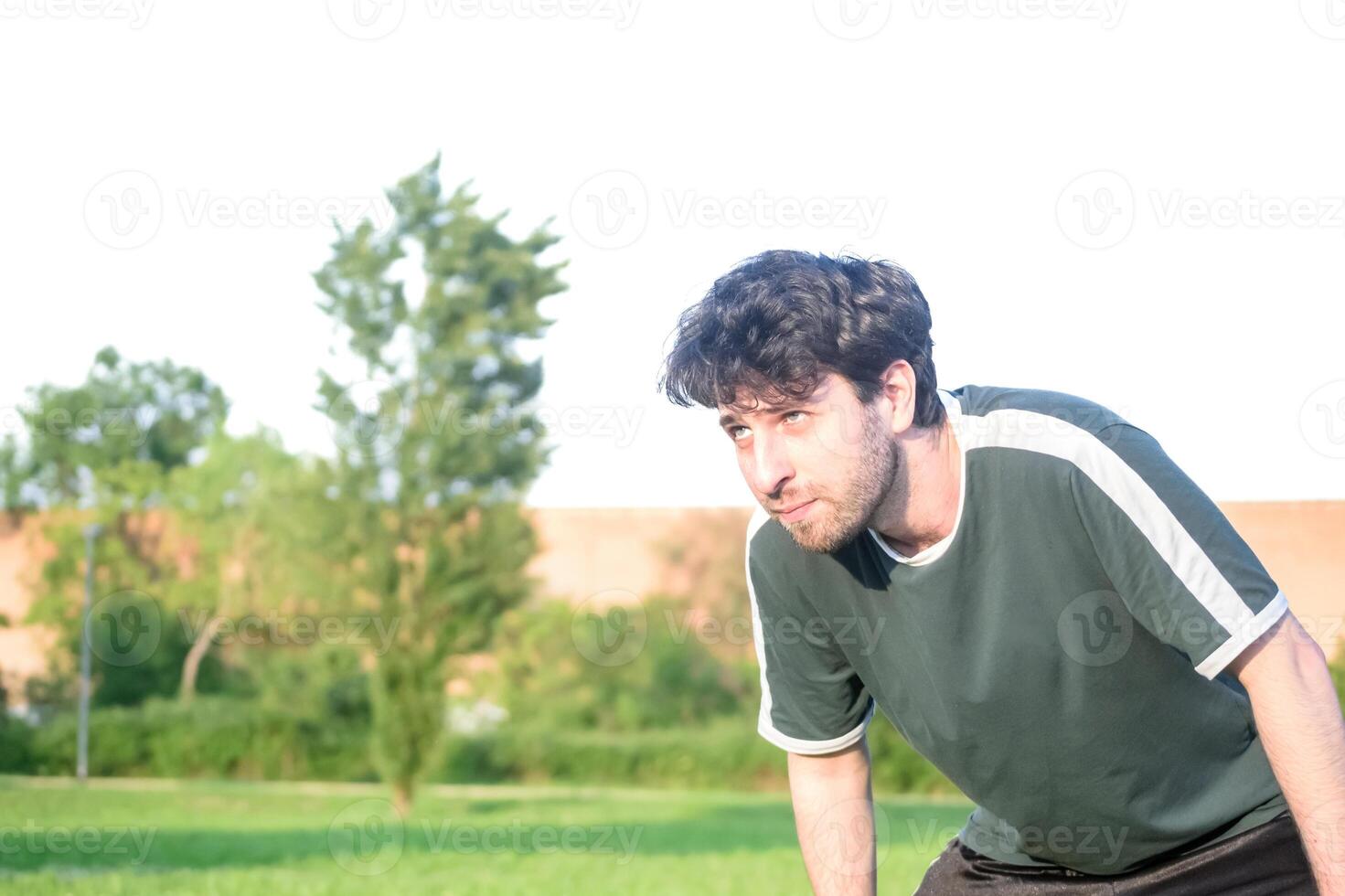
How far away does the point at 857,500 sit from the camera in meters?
2.68

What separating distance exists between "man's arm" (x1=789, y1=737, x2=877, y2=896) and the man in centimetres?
22

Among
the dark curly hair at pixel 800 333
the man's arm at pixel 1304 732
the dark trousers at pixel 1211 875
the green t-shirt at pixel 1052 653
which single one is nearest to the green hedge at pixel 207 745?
the dark trousers at pixel 1211 875

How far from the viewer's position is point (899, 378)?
279cm

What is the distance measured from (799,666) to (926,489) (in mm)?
560

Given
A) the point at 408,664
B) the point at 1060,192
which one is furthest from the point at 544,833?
the point at 1060,192

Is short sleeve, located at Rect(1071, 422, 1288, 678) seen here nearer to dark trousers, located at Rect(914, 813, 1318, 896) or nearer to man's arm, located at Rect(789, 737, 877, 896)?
dark trousers, located at Rect(914, 813, 1318, 896)

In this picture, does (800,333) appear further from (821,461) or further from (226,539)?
(226,539)

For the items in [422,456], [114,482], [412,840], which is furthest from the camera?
[114,482]

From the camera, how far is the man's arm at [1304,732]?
229cm

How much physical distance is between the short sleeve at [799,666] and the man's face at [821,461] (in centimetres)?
34

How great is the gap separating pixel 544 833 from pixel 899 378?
13351mm

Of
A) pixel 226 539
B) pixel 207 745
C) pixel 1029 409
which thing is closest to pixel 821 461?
pixel 1029 409

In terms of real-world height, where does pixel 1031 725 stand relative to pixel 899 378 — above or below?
below

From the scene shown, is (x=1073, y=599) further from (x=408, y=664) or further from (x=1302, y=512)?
(x=1302, y=512)
